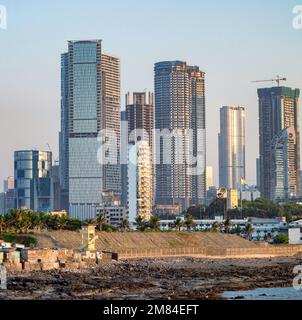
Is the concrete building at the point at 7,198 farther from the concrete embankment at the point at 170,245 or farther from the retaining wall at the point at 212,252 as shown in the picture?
the retaining wall at the point at 212,252

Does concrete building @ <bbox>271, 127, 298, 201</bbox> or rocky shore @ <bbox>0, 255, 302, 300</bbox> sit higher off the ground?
concrete building @ <bbox>271, 127, 298, 201</bbox>

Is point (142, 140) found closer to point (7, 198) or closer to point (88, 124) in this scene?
point (88, 124)

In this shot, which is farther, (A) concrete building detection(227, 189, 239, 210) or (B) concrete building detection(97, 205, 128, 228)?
(A) concrete building detection(227, 189, 239, 210)

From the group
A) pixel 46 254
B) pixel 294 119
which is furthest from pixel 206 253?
pixel 294 119

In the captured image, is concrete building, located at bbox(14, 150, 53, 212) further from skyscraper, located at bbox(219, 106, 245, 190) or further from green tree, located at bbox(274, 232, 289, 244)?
green tree, located at bbox(274, 232, 289, 244)

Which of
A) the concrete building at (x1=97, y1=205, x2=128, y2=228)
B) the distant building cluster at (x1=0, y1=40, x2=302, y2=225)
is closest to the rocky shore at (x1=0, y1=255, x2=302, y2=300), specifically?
the concrete building at (x1=97, y1=205, x2=128, y2=228)

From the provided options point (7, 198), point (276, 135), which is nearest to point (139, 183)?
point (7, 198)

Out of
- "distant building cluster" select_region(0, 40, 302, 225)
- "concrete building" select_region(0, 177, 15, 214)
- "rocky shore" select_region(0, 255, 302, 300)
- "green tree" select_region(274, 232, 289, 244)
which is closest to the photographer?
"rocky shore" select_region(0, 255, 302, 300)
